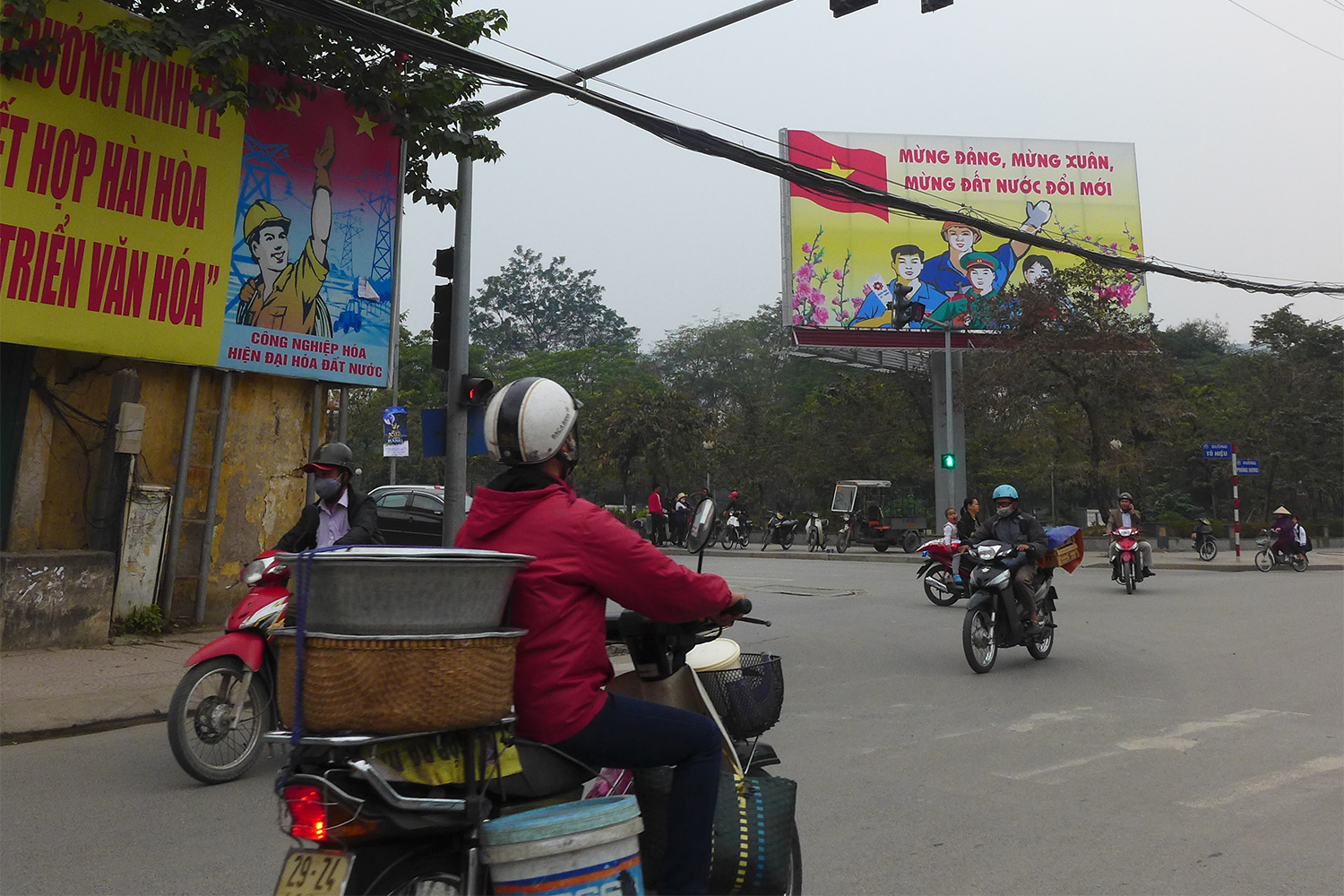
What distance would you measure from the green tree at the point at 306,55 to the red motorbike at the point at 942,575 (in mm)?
8465

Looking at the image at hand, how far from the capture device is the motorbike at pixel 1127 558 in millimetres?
16750

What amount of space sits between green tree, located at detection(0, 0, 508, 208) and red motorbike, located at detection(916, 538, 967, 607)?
846cm

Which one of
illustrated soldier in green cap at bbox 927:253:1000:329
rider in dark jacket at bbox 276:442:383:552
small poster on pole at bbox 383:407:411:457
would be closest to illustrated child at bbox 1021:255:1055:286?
illustrated soldier in green cap at bbox 927:253:1000:329

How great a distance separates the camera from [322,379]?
11969 mm

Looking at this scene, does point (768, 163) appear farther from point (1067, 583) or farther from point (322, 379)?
point (1067, 583)

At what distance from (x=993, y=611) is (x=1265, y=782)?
401 centimetres

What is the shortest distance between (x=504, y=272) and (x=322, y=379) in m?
73.6

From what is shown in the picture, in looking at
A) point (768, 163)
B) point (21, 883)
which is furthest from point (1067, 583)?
point (21, 883)

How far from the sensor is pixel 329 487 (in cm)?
685

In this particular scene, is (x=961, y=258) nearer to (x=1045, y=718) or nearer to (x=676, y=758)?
(x=1045, y=718)

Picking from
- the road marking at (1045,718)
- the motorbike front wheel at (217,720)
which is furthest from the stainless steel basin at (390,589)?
the road marking at (1045,718)

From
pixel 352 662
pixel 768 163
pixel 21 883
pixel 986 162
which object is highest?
pixel 986 162

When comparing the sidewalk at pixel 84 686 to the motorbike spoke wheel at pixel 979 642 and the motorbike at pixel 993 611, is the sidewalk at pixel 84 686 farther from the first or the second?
the motorbike at pixel 993 611

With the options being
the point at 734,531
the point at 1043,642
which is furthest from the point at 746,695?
the point at 734,531
